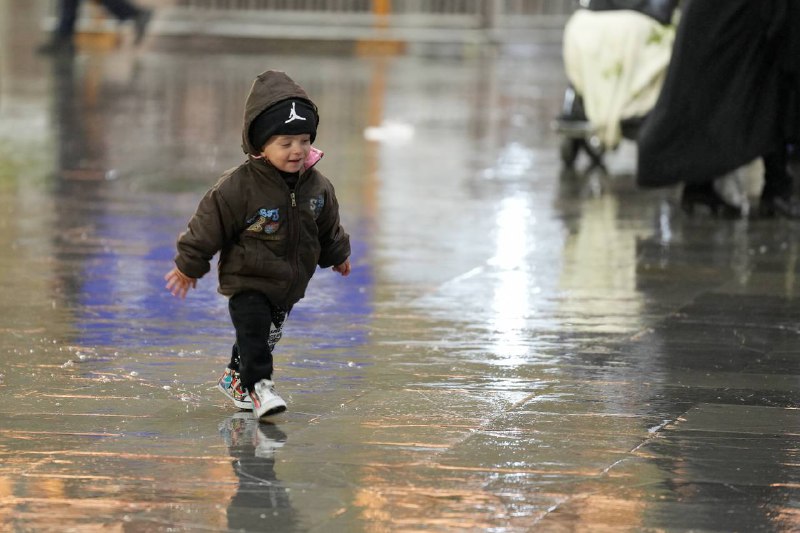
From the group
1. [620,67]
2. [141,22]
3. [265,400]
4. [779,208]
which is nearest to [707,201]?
[779,208]

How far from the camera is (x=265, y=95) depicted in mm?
5527

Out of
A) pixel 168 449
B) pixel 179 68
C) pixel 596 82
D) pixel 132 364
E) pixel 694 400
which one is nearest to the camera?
pixel 168 449

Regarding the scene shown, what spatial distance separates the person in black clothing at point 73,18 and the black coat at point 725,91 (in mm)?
14144

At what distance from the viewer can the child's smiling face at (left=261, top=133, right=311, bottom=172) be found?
18.0 feet

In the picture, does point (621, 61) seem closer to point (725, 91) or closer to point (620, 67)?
point (620, 67)

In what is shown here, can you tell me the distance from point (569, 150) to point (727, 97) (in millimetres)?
2419

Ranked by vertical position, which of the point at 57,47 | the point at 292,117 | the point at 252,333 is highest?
the point at 292,117

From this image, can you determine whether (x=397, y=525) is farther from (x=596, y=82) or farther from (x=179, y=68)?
(x=179, y=68)

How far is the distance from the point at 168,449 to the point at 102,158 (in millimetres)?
7869

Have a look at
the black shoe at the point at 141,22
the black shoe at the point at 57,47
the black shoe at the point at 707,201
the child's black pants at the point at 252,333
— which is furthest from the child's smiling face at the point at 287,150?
the black shoe at the point at 141,22

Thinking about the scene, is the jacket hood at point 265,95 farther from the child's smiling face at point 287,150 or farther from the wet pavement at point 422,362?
the wet pavement at point 422,362

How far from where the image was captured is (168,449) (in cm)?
517

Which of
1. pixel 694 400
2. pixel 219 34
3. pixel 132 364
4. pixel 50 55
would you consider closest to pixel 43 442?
pixel 132 364

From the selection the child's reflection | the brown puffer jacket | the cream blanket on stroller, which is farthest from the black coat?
the child's reflection
